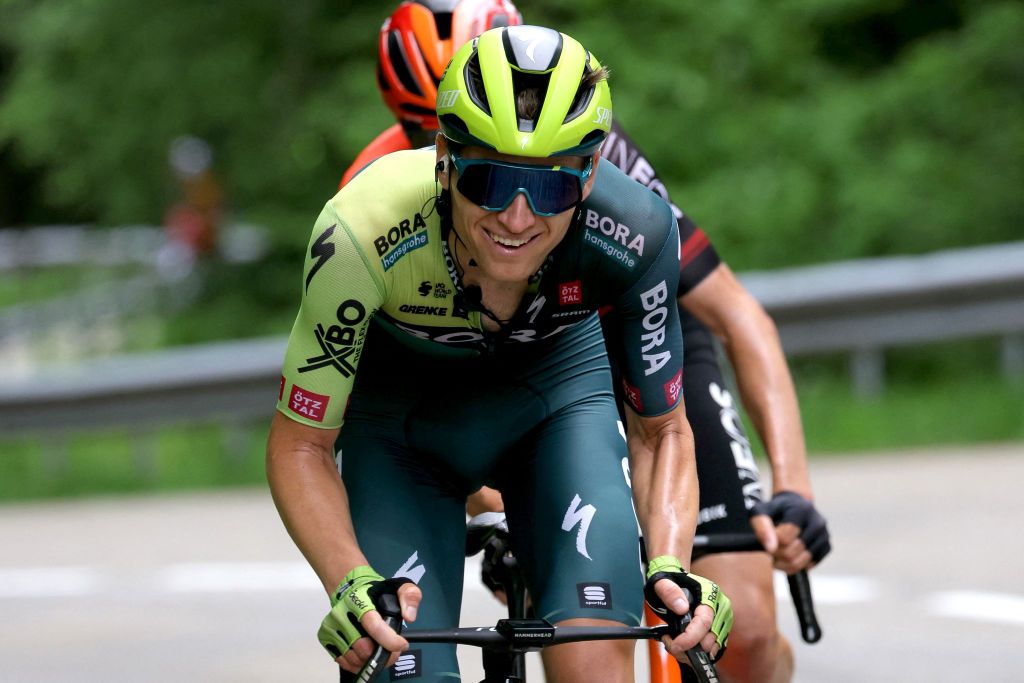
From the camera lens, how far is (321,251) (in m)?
4.00

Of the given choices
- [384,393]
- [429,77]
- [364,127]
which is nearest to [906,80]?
[364,127]

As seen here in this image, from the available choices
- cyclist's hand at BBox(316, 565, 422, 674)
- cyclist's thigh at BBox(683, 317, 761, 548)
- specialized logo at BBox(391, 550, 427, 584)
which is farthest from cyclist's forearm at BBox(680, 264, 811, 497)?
cyclist's hand at BBox(316, 565, 422, 674)

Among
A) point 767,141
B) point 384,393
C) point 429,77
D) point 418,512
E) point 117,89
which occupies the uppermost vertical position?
point 117,89

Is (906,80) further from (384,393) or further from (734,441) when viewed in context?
(384,393)

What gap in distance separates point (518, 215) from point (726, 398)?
167cm

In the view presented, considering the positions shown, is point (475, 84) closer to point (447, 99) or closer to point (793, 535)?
point (447, 99)

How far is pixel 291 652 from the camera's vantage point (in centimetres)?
740

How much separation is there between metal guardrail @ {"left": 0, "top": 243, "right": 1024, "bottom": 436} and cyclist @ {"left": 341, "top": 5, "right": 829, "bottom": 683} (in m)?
5.76

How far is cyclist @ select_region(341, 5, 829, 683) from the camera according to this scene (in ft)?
16.0

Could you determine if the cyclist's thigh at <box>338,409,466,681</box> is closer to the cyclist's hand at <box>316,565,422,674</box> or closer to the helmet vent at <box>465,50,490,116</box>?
the cyclist's hand at <box>316,565,422,674</box>

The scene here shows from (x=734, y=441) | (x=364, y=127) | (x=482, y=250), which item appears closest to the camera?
(x=482, y=250)

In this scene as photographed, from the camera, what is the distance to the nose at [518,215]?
12.5 ft

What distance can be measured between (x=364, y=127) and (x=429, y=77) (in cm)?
646

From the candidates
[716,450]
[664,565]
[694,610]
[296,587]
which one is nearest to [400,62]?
[716,450]
